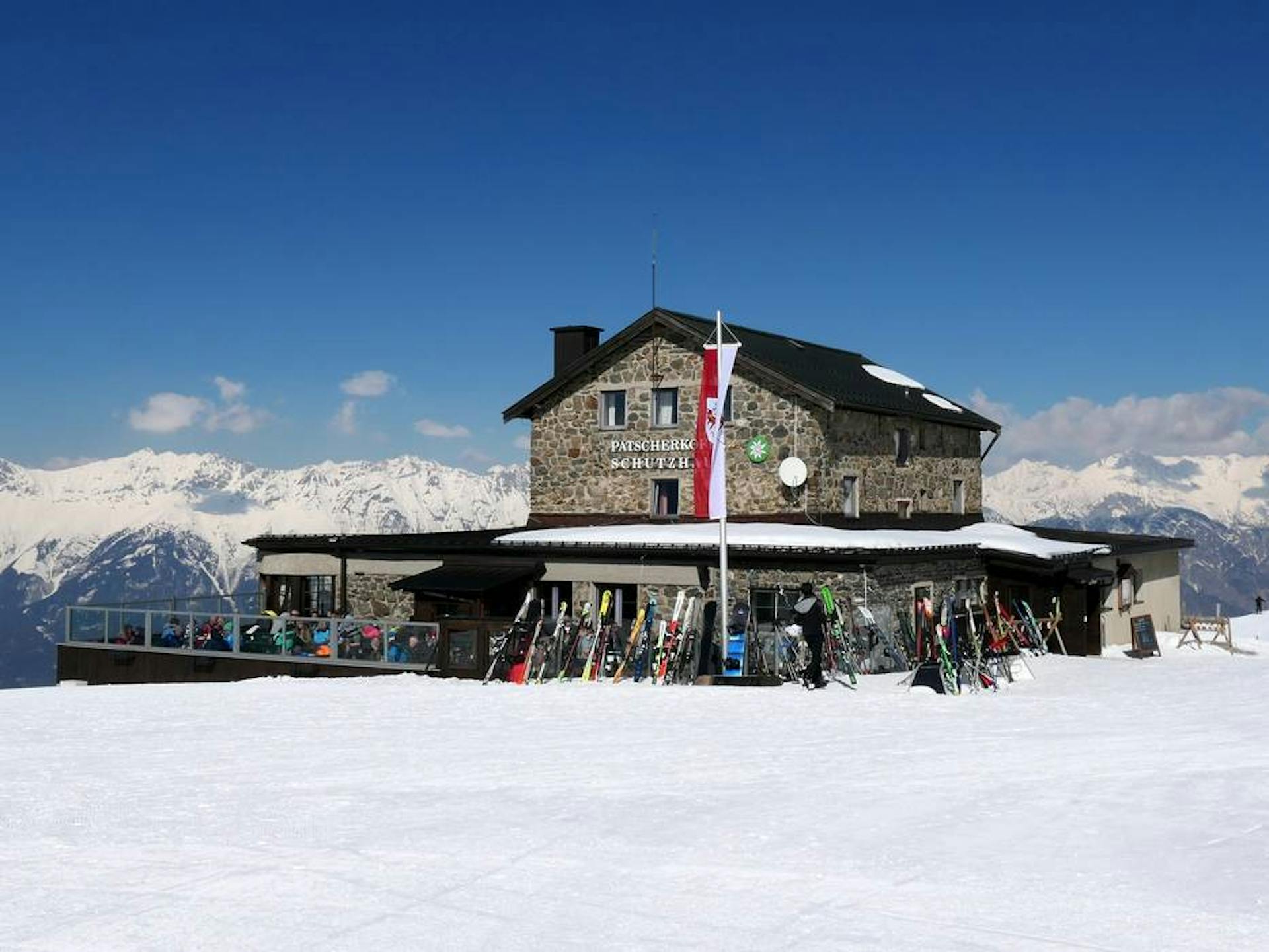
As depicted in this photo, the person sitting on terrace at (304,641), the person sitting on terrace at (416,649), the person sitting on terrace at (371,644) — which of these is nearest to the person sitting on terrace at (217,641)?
the person sitting on terrace at (304,641)

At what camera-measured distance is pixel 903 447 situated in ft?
125

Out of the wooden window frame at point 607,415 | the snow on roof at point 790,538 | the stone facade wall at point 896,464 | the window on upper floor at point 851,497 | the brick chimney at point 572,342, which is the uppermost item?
the brick chimney at point 572,342

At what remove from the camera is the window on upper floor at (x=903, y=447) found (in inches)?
1476

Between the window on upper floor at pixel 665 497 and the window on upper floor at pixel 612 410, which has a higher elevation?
the window on upper floor at pixel 612 410

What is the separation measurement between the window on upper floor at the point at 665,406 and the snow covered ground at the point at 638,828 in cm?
1554

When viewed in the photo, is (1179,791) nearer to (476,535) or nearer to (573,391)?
(476,535)

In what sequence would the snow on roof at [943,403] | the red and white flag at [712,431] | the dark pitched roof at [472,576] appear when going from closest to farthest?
the red and white flag at [712,431], the dark pitched roof at [472,576], the snow on roof at [943,403]

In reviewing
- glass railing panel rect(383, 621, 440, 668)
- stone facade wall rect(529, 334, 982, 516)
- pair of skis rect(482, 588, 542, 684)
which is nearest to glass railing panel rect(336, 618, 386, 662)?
glass railing panel rect(383, 621, 440, 668)

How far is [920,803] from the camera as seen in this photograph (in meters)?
12.8

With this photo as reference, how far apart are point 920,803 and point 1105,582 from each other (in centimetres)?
2198

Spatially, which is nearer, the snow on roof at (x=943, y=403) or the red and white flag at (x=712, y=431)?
the red and white flag at (x=712, y=431)

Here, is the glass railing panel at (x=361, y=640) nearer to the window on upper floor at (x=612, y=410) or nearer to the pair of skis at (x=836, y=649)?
the pair of skis at (x=836, y=649)

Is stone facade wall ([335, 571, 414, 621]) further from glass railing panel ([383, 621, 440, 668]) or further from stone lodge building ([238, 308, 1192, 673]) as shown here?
glass railing panel ([383, 621, 440, 668])

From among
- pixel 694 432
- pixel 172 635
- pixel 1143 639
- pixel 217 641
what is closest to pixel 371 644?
pixel 217 641
